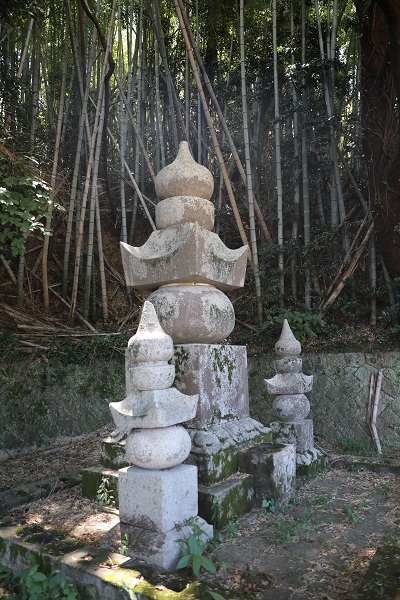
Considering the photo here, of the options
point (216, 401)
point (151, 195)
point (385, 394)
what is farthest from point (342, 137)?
point (216, 401)

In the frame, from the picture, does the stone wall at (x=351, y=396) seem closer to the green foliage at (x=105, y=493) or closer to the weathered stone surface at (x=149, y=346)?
the green foliage at (x=105, y=493)

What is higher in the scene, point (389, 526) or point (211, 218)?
point (211, 218)

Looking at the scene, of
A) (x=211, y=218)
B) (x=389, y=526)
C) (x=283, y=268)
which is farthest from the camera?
(x=283, y=268)

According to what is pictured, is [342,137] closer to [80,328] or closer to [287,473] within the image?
[80,328]

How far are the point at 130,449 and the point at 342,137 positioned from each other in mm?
6362

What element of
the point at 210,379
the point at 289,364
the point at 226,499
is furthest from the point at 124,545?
the point at 289,364

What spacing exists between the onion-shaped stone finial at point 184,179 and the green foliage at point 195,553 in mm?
2315

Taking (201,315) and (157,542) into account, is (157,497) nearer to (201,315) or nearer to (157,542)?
(157,542)

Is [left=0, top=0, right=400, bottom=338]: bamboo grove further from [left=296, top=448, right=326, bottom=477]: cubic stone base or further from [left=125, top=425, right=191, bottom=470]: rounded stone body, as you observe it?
[left=125, top=425, right=191, bottom=470]: rounded stone body

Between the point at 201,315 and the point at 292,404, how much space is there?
141 cm

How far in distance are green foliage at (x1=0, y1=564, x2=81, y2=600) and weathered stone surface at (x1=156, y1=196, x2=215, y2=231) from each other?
2372 mm

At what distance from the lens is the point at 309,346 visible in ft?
18.4

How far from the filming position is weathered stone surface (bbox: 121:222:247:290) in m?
3.16

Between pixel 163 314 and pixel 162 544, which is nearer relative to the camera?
pixel 162 544
